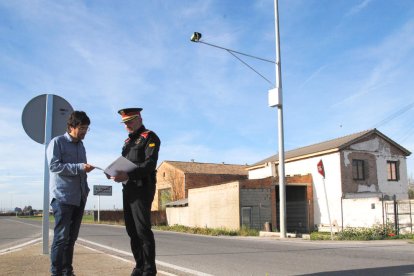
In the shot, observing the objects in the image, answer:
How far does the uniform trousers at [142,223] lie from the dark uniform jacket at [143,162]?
4 cm

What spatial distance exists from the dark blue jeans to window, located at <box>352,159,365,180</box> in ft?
89.6

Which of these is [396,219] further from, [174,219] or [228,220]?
[174,219]

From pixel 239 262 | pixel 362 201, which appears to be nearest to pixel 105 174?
pixel 239 262

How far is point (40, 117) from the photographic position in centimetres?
725

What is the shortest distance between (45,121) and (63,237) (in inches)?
121

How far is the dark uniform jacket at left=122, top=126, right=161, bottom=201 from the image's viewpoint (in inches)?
189

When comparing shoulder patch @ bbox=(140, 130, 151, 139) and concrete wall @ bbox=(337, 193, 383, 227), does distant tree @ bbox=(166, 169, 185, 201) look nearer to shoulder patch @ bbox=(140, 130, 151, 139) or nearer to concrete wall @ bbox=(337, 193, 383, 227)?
concrete wall @ bbox=(337, 193, 383, 227)

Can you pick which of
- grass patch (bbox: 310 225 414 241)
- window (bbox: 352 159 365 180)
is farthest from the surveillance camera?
window (bbox: 352 159 365 180)

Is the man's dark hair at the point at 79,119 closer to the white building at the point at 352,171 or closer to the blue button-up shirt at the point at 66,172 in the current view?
the blue button-up shirt at the point at 66,172

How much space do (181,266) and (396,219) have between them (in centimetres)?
1549

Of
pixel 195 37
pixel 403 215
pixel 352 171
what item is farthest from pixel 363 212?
pixel 195 37

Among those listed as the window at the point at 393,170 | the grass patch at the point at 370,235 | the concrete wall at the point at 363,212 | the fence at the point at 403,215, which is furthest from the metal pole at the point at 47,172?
the window at the point at 393,170

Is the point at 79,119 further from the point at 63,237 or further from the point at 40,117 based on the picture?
the point at 40,117

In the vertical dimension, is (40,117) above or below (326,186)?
above
